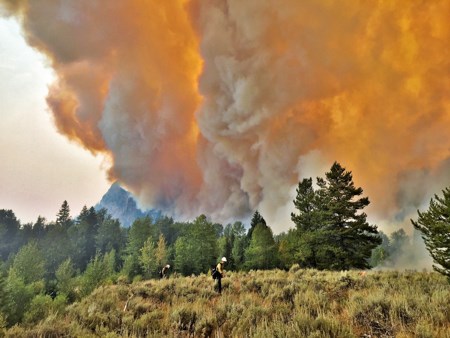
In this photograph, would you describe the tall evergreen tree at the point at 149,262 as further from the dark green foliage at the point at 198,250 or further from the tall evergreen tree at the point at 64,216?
the tall evergreen tree at the point at 64,216

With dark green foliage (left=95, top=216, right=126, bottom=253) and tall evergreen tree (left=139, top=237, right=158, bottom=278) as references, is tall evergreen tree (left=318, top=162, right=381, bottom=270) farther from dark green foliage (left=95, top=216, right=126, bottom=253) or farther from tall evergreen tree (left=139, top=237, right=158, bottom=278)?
dark green foliage (left=95, top=216, right=126, bottom=253)

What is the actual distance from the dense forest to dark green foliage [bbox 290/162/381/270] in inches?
3.9

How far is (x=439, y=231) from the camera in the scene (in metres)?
10.9

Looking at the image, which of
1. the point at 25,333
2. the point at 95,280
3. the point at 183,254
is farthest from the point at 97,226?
the point at 25,333

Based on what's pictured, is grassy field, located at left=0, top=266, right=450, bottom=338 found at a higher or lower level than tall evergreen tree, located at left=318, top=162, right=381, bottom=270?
lower

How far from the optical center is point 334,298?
974cm

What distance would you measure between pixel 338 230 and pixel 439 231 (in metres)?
17.7

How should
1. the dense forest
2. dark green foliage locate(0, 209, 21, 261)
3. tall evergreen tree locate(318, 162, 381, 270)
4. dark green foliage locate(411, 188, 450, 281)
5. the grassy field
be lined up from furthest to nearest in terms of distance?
dark green foliage locate(0, 209, 21, 261), tall evergreen tree locate(318, 162, 381, 270), the dense forest, dark green foliage locate(411, 188, 450, 281), the grassy field

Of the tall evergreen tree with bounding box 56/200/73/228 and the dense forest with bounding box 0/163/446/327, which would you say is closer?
the dense forest with bounding box 0/163/446/327

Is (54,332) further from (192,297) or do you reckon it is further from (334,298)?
(334,298)

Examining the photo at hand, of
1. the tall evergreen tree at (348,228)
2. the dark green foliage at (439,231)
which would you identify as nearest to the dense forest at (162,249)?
the tall evergreen tree at (348,228)

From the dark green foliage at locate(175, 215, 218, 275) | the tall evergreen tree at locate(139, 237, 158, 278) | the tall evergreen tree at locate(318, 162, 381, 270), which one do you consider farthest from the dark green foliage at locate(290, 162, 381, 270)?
the tall evergreen tree at locate(139, 237, 158, 278)

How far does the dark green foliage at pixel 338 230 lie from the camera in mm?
27578

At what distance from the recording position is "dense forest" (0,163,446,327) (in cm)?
1875
